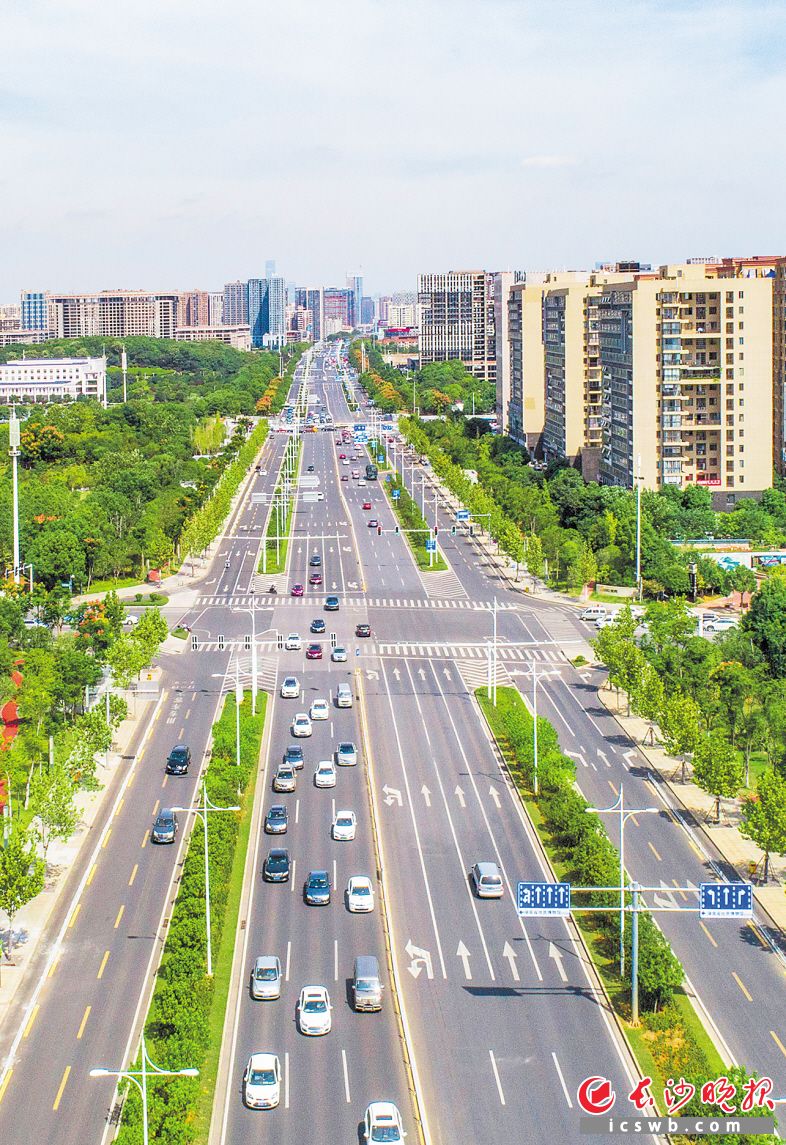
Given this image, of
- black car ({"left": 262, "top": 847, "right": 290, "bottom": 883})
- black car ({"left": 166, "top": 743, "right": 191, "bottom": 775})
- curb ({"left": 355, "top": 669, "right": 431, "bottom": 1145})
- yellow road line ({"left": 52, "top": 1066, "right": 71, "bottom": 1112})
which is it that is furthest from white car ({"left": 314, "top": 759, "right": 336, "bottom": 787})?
yellow road line ({"left": 52, "top": 1066, "right": 71, "bottom": 1112})

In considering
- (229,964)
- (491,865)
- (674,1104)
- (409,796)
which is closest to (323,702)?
(409,796)

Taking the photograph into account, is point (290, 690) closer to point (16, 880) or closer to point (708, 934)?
point (16, 880)

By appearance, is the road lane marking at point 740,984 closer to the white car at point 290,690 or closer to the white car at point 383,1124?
the white car at point 383,1124

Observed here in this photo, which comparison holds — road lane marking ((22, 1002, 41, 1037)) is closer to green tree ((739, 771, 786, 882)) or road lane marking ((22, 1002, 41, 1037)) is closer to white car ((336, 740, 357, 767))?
white car ((336, 740, 357, 767))

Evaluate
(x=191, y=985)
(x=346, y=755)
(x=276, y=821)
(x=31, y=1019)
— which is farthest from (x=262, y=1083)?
(x=346, y=755)

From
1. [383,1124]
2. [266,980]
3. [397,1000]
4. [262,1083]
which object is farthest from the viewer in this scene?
[266,980]

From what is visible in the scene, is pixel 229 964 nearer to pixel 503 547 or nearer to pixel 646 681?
pixel 646 681

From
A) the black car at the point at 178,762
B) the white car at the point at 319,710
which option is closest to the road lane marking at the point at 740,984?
the black car at the point at 178,762
